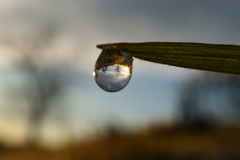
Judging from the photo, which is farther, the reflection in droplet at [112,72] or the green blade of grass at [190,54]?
the reflection in droplet at [112,72]

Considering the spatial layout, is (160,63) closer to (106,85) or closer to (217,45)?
(217,45)

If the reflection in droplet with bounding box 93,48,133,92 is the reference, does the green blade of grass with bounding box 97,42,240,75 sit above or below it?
below

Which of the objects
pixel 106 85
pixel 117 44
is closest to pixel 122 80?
pixel 106 85

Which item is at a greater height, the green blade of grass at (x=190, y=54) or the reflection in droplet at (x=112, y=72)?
the reflection in droplet at (x=112, y=72)

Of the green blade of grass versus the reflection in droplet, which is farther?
the reflection in droplet
